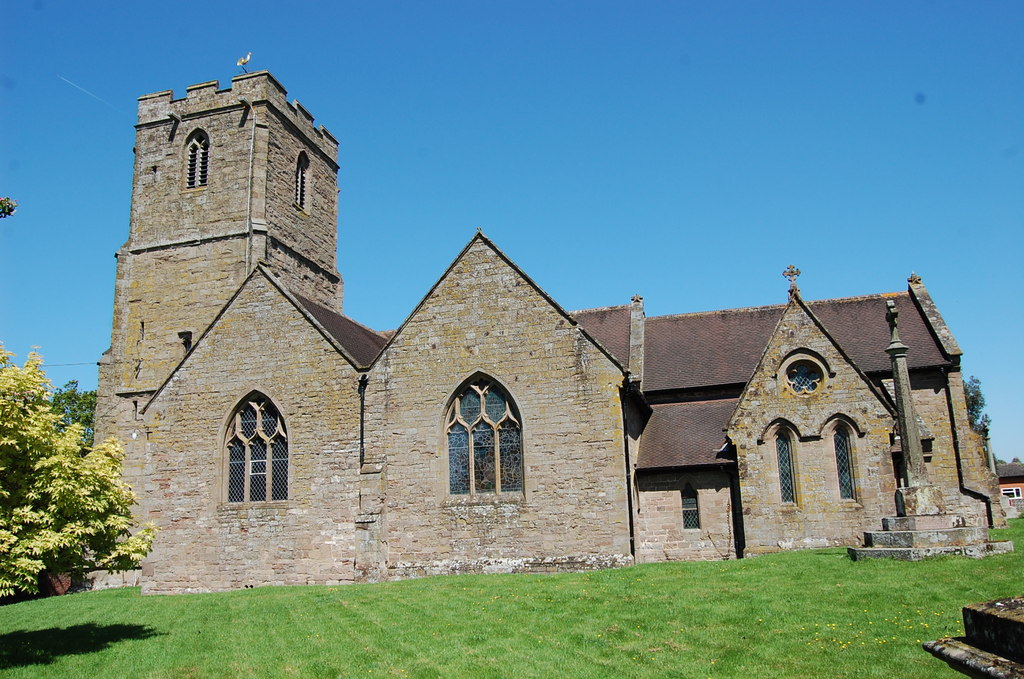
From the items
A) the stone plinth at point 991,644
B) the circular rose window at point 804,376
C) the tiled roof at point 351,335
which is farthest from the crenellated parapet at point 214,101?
the stone plinth at point 991,644

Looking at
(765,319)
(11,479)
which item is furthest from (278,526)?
(765,319)

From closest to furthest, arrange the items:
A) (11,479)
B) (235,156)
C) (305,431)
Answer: (11,479), (305,431), (235,156)

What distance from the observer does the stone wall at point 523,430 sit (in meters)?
19.7

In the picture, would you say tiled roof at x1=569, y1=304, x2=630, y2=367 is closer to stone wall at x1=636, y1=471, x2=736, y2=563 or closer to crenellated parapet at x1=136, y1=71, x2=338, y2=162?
stone wall at x1=636, y1=471, x2=736, y2=563

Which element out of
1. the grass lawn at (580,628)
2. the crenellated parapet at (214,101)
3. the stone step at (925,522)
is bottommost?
the grass lawn at (580,628)

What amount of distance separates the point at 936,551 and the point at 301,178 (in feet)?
92.6

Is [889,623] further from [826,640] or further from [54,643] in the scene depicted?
[54,643]

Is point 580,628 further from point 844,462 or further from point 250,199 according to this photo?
point 250,199

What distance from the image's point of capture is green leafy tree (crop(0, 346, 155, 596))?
1182 centimetres

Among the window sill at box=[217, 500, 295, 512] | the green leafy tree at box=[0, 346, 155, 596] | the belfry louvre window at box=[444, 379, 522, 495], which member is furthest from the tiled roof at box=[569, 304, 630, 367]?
the green leafy tree at box=[0, 346, 155, 596]

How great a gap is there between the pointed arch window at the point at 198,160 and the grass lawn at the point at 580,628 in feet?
61.6

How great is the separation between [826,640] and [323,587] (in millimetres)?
13480

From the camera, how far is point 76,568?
1293 centimetres

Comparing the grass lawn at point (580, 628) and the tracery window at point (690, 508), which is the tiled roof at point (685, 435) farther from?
the grass lawn at point (580, 628)
